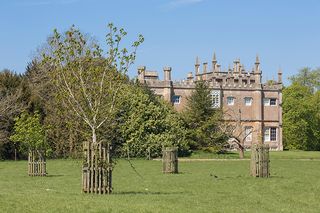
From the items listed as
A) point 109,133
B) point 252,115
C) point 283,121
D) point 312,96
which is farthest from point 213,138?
point 312,96

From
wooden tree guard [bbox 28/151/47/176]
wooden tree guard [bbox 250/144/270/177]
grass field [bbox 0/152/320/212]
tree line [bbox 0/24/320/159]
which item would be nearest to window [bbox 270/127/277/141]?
tree line [bbox 0/24/320/159]

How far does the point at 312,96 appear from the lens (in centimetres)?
8819

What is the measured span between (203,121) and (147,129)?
9288 mm

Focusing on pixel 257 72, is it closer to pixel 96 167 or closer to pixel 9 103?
pixel 9 103

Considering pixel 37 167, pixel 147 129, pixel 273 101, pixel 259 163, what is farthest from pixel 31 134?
pixel 273 101

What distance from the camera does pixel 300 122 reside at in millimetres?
83375

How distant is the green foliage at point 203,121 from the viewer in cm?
5875

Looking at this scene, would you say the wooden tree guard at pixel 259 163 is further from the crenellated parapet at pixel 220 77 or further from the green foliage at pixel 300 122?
the green foliage at pixel 300 122

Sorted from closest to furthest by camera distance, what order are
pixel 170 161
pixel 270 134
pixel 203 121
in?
1. pixel 170 161
2. pixel 203 121
3. pixel 270 134

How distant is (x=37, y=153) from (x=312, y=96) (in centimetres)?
Result: 6614

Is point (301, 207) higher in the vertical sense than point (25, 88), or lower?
lower

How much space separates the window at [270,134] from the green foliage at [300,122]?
14.6 ft

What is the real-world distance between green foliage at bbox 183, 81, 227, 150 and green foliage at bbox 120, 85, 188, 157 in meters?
3.85

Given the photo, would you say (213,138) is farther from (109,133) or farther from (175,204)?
(175,204)
